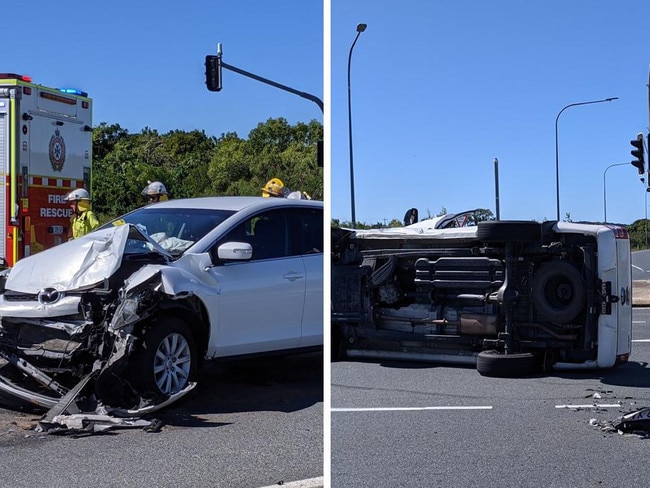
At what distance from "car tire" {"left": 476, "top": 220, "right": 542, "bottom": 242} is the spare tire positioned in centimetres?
28

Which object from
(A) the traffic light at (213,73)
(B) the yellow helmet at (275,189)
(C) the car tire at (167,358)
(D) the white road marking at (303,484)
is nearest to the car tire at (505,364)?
(C) the car tire at (167,358)

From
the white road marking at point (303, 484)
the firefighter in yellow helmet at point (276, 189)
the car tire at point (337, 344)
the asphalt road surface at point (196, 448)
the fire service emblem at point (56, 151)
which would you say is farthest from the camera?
the fire service emblem at point (56, 151)

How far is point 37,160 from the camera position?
8.12 meters

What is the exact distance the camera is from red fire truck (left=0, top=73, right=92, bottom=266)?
25.6ft

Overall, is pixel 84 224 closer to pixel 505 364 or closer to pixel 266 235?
pixel 266 235

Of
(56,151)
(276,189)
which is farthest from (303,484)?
(56,151)

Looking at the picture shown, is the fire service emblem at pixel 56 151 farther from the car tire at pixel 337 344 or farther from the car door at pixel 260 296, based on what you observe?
the car tire at pixel 337 344

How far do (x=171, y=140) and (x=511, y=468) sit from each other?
424 inches

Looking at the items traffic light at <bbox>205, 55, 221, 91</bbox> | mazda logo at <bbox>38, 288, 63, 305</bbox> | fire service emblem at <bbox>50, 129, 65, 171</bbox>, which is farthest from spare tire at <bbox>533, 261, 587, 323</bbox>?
fire service emblem at <bbox>50, 129, 65, 171</bbox>

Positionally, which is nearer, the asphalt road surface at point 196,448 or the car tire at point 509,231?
the asphalt road surface at point 196,448

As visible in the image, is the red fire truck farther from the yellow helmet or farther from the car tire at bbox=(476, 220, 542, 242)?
the car tire at bbox=(476, 220, 542, 242)

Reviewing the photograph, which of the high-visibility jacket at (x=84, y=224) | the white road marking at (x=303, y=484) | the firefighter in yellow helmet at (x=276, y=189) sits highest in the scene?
the firefighter in yellow helmet at (x=276, y=189)

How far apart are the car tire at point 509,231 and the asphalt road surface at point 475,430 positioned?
84 cm

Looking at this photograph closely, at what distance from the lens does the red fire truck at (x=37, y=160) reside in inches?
308
